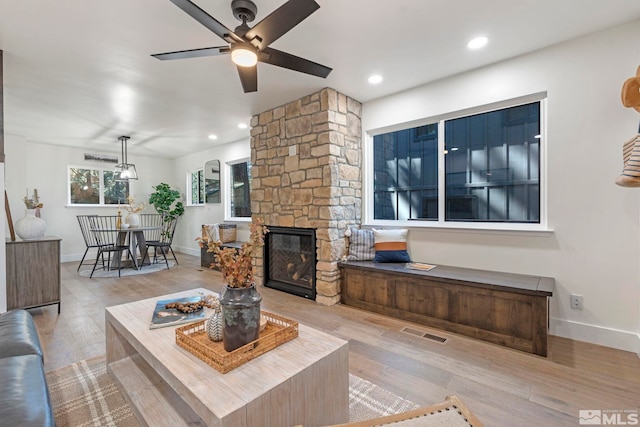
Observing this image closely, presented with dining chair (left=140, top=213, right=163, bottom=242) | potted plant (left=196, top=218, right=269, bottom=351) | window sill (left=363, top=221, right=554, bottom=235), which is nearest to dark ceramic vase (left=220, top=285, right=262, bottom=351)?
potted plant (left=196, top=218, right=269, bottom=351)

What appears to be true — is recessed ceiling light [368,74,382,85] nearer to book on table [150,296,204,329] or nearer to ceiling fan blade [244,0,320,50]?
ceiling fan blade [244,0,320,50]

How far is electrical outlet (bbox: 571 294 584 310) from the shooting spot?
2.46m

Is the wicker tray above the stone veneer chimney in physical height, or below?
below

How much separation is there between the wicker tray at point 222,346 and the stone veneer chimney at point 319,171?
1.90m

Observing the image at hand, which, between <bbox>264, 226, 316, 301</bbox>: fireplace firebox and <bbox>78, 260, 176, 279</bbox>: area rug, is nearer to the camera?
<bbox>264, 226, 316, 301</bbox>: fireplace firebox

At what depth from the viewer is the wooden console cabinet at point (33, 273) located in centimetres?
297

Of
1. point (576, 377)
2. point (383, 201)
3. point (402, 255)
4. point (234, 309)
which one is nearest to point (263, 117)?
point (383, 201)

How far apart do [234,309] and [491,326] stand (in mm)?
2234

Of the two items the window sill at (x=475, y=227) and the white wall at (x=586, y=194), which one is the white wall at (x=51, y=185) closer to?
the window sill at (x=475, y=227)

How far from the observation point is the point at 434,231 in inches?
129

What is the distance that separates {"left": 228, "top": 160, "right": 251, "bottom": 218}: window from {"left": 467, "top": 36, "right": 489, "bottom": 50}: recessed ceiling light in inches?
165

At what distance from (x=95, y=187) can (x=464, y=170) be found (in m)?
7.50

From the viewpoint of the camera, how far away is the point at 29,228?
3125mm

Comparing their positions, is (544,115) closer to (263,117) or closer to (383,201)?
(383,201)
